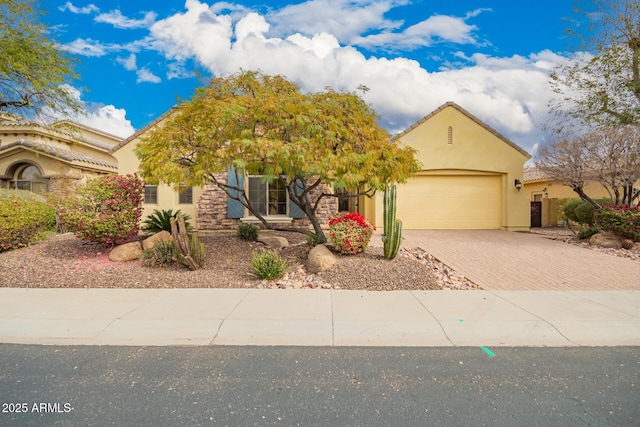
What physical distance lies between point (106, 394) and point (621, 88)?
17328 millimetres

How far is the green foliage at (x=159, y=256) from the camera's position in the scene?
7695mm

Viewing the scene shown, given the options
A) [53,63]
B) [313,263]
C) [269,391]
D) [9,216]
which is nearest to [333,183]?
[313,263]

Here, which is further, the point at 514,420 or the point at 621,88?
the point at 621,88

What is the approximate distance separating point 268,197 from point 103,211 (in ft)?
20.2

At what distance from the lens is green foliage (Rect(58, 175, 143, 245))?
327 inches

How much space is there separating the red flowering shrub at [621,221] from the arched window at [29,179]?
2349cm

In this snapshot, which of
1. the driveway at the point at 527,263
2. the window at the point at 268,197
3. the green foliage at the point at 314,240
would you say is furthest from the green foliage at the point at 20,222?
the driveway at the point at 527,263

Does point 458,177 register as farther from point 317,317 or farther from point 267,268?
point 317,317

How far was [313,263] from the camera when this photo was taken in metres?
7.51

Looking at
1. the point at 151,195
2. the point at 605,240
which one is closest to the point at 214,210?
the point at 151,195

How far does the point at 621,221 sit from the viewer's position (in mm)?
10992

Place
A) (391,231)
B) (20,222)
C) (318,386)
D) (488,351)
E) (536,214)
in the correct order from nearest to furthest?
(318,386)
(488,351)
(391,231)
(20,222)
(536,214)

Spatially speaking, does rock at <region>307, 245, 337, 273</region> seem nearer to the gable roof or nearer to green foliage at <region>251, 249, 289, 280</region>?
green foliage at <region>251, 249, 289, 280</region>

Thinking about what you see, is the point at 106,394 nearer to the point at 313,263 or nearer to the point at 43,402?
the point at 43,402
